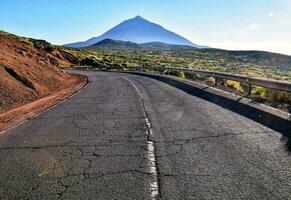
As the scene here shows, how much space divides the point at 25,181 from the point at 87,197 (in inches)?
51.1

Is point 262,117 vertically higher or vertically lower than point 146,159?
lower

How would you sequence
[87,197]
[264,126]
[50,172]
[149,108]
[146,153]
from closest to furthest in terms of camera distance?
[87,197] → [50,172] → [146,153] → [264,126] → [149,108]

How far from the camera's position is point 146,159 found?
662 cm

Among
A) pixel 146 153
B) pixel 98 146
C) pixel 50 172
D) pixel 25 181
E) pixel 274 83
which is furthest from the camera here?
pixel 274 83

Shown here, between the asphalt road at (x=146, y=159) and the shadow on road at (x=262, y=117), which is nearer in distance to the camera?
the asphalt road at (x=146, y=159)

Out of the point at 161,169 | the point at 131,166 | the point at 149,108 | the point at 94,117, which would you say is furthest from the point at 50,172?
the point at 149,108

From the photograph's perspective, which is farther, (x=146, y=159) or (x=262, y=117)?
(x=262, y=117)

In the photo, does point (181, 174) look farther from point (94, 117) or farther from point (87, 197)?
point (94, 117)

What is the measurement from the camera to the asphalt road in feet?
16.9

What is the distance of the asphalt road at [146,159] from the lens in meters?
5.14

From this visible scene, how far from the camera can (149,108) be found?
43.6 ft

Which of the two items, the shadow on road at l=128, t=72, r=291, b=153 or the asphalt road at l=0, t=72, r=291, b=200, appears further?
the shadow on road at l=128, t=72, r=291, b=153

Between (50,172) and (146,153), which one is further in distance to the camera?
(146,153)

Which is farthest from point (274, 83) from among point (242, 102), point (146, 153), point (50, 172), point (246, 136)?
point (50, 172)
